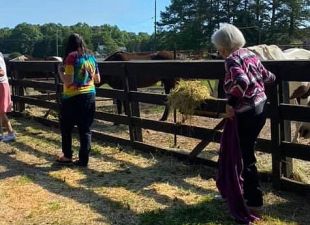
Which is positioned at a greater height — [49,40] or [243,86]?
[49,40]

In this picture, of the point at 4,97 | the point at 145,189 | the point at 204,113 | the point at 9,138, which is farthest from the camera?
the point at 9,138

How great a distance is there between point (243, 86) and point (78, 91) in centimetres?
288

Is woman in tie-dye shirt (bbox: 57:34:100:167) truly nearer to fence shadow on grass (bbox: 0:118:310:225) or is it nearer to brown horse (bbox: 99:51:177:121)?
fence shadow on grass (bbox: 0:118:310:225)

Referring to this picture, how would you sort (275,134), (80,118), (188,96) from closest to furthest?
(275,134)
(188,96)
(80,118)

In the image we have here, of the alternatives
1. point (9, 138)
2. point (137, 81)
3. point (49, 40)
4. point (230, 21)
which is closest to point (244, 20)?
point (230, 21)

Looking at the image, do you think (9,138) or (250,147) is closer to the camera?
(250,147)

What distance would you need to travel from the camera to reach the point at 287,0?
66062 millimetres

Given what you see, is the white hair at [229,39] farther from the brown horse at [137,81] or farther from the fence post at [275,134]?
the brown horse at [137,81]

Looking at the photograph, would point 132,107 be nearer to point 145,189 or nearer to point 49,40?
point 145,189

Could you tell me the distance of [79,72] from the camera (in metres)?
6.28

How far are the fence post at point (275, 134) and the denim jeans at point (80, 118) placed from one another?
248 centimetres

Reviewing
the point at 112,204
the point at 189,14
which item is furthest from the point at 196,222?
the point at 189,14

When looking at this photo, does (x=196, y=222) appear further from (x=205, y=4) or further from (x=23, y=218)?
(x=205, y=4)

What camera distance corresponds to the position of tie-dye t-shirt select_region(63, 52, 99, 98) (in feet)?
20.4
